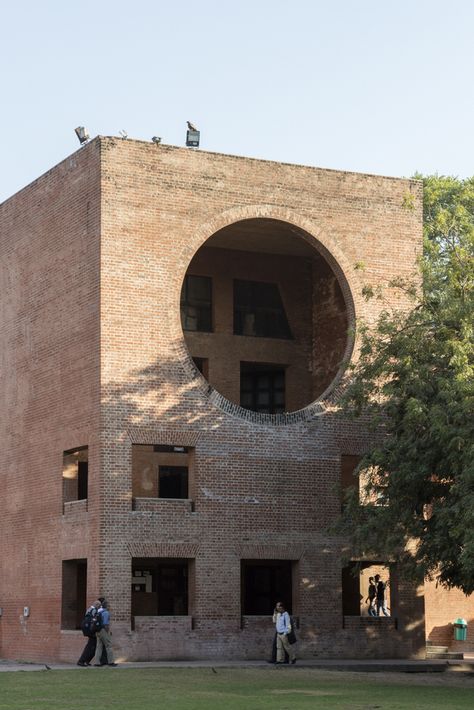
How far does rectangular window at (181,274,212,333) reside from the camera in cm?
4122

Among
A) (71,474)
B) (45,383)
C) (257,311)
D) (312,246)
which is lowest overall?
(71,474)

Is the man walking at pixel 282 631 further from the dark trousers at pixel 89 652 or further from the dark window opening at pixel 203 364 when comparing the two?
the dark window opening at pixel 203 364

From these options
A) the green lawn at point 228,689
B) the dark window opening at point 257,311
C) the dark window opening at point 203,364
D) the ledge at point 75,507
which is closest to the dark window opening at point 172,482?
the dark window opening at point 203,364

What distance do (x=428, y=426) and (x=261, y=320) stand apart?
1254 cm

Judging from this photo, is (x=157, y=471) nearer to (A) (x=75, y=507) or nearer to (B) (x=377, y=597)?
(A) (x=75, y=507)

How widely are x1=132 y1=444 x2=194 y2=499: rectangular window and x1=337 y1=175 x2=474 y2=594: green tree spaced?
8.88m

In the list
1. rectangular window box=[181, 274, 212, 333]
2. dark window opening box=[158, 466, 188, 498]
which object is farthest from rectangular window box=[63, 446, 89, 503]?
rectangular window box=[181, 274, 212, 333]

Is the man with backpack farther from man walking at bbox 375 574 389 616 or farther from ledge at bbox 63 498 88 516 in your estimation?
man walking at bbox 375 574 389 616

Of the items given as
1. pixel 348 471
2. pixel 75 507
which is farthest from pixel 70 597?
pixel 348 471

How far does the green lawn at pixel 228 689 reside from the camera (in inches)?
870

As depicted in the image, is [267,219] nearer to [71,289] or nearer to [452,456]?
[71,289]

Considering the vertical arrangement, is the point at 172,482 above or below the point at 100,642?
above

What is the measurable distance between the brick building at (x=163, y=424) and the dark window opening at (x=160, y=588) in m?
0.06

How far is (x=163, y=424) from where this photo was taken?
34000 mm
